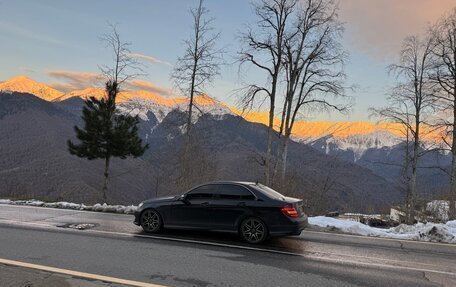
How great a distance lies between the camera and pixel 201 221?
1075cm

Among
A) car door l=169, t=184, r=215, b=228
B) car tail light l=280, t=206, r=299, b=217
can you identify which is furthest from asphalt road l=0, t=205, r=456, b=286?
car tail light l=280, t=206, r=299, b=217

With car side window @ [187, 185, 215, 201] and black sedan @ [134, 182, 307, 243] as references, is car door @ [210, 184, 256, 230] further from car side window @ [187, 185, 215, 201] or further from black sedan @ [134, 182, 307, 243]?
car side window @ [187, 185, 215, 201]

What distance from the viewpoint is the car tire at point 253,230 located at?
10164 mm

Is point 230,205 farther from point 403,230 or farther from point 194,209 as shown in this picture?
point 403,230

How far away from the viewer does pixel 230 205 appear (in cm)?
1055

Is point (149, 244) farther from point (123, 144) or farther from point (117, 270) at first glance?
point (123, 144)

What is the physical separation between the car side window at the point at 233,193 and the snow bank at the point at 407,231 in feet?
12.5

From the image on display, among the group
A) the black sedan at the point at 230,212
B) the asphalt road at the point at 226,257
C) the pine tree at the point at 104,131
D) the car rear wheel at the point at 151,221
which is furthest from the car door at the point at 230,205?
the pine tree at the point at 104,131

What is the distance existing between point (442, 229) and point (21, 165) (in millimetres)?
167014

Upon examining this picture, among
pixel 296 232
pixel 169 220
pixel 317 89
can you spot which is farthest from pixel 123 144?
pixel 296 232

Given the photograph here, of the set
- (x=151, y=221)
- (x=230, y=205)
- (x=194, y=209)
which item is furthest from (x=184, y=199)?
(x=230, y=205)

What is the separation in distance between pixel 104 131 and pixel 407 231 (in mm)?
25408

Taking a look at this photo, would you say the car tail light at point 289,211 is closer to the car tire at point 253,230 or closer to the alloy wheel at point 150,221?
the car tire at point 253,230

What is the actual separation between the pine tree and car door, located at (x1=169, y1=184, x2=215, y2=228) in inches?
911
